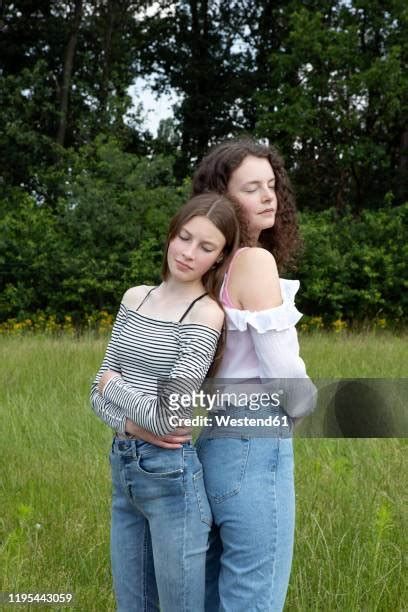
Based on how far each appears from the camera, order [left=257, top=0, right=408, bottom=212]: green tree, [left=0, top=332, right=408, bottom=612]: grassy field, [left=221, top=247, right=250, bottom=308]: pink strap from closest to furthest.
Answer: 1. [left=221, top=247, right=250, bottom=308]: pink strap
2. [left=0, top=332, right=408, bottom=612]: grassy field
3. [left=257, top=0, right=408, bottom=212]: green tree

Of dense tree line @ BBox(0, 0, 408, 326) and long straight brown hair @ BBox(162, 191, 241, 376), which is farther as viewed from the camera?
dense tree line @ BBox(0, 0, 408, 326)

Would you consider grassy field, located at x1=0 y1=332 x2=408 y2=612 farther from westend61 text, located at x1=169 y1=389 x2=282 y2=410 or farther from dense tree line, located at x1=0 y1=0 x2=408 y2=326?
dense tree line, located at x1=0 y1=0 x2=408 y2=326

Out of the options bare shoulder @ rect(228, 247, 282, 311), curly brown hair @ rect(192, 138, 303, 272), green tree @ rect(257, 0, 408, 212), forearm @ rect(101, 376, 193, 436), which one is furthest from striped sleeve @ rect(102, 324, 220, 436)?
green tree @ rect(257, 0, 408, 212)

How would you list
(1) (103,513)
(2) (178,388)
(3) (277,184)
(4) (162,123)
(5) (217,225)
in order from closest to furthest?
(2) (178,388) < (5) (217,225) < (3) (277,184) < (1) (103,513) < (4) (162,123)

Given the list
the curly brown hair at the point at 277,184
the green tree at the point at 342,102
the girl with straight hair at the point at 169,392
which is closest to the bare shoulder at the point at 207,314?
the girl with straight hair at the point at 169,392

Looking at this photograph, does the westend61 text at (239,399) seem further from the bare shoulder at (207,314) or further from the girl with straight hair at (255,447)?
the bare shoulder at (207,314)

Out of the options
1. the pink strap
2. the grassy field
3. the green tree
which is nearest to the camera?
the pink strap

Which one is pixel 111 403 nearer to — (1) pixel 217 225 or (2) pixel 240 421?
(2) pixel 240 421

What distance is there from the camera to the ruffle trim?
72.3 inches

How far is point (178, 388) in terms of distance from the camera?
5.98 feet

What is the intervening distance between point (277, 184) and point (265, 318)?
0.48 m

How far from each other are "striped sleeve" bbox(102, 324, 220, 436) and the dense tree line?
1215cm

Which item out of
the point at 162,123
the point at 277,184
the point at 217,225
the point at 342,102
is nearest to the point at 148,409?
the point at 217,225

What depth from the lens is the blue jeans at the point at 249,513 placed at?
73.7 inches
